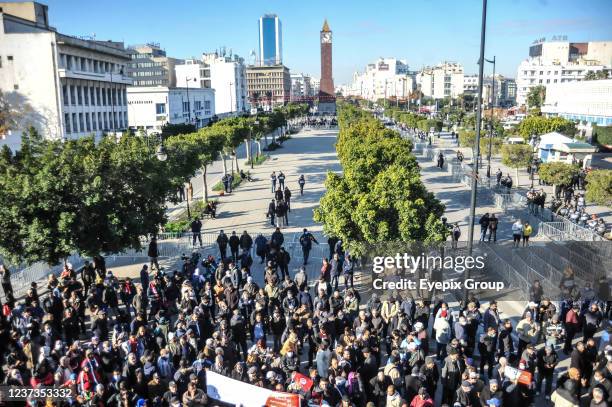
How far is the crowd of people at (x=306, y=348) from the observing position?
27.5 feet

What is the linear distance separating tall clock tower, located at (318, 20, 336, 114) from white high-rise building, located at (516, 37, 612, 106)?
56636mm

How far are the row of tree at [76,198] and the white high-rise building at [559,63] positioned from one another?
114 metres

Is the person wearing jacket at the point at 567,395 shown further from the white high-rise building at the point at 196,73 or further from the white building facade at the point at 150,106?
the white high-rise building at the point at 196,73

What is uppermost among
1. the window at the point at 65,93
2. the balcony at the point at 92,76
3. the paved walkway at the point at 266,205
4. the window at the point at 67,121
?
the balcony at the point at 92,76

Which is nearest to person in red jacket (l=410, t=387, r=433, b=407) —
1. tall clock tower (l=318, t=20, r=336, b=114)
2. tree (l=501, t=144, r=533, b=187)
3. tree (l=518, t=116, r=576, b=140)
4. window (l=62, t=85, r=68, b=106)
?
tree (l=501, t=144, r=533, b=187)

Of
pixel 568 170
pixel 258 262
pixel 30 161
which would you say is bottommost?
pixel 258 262

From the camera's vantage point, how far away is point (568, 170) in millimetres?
25469

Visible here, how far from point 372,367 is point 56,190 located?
31.5 ft

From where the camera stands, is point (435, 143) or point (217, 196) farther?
→ point (435, 143)

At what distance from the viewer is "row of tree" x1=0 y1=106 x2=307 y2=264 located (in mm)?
13320

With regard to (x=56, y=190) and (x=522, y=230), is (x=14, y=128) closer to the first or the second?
(x=56, y=190)

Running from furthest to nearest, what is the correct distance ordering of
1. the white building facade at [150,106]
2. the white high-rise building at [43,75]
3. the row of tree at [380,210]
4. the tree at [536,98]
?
the tree at [536,98]
the white building facade at [150,106]
the white high-rise building at [43,75]
the row of tree at [380,210]

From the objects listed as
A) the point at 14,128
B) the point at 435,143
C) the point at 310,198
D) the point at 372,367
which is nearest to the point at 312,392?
the point at 372,367

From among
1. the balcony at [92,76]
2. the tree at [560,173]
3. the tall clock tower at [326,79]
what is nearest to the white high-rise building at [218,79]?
the tall clock tower at [326,79]
